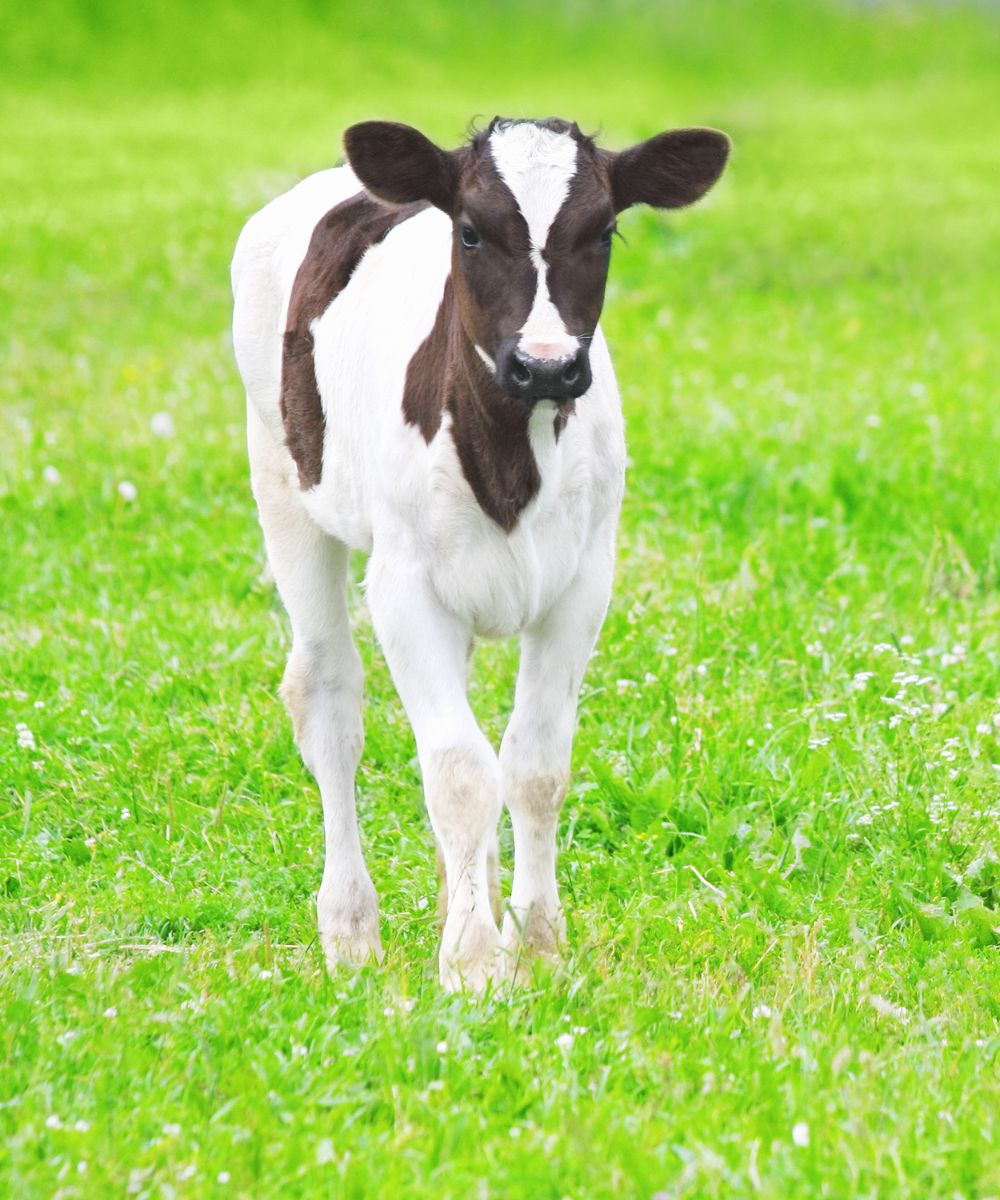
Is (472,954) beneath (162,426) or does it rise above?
beneath

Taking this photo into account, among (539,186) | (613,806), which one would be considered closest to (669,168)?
(539,186)

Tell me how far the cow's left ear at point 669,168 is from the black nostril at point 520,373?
27.9 inches

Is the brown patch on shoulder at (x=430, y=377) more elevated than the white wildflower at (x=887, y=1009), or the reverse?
the brown patch on shoulder at (x=430, y=377)

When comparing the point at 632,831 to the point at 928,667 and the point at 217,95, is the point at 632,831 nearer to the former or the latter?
the point at 928,667

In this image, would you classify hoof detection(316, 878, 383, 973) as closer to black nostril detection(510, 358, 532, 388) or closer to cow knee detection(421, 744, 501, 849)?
cow knee detection(421, 744, 501, 849)

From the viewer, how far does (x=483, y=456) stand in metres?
4.37

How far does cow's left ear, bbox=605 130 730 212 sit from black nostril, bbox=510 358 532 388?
708mm

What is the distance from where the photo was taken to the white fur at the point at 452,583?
438 cm

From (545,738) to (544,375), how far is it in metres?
1.04

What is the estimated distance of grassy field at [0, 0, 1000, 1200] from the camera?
3475 millimetres

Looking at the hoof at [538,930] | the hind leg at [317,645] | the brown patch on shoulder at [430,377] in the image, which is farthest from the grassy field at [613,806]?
the brown patch on shoulder at [430,377]

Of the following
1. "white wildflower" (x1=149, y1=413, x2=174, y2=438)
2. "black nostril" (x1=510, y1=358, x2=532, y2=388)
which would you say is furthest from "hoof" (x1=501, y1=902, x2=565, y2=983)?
"white wildflower" (x1=149, y1=413, x2=174, y2=438)

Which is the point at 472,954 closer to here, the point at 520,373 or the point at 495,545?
the point at 495,545

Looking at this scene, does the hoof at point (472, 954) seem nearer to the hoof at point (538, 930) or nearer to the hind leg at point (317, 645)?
the hoof at point (538, 930)
